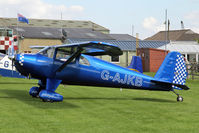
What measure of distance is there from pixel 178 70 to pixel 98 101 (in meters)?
3.57

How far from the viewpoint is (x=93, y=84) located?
45.5 feet

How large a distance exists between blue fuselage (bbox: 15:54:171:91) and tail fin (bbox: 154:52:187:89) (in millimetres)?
413

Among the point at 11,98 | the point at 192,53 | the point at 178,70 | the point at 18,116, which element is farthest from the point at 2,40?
the point at 192,53

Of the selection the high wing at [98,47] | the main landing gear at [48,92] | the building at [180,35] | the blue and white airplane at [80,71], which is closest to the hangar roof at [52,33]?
the building at [180,35]

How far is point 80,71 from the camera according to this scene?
1339cm

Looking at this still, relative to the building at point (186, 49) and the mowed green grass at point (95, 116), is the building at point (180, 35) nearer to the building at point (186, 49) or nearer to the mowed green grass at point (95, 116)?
the building at point (186, 49)

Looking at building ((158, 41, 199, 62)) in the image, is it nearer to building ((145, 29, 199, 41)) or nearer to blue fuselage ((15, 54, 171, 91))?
building ((145, 29, 199, 41))

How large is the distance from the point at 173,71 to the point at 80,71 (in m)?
3.87

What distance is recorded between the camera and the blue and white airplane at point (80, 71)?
1269cm

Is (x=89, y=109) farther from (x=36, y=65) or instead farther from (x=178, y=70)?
(x=178, y=70)

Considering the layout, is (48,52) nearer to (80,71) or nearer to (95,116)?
(80,71)

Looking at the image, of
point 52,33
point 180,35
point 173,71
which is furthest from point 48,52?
point 180,35

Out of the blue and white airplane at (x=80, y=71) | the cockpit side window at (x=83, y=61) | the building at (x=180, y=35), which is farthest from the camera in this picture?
the building at (x=180, y=35)

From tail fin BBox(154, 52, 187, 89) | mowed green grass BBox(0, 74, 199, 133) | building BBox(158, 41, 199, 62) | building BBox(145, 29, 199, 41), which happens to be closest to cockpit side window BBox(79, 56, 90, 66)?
mowed green grass BBox(0, 74, 199, 133)
